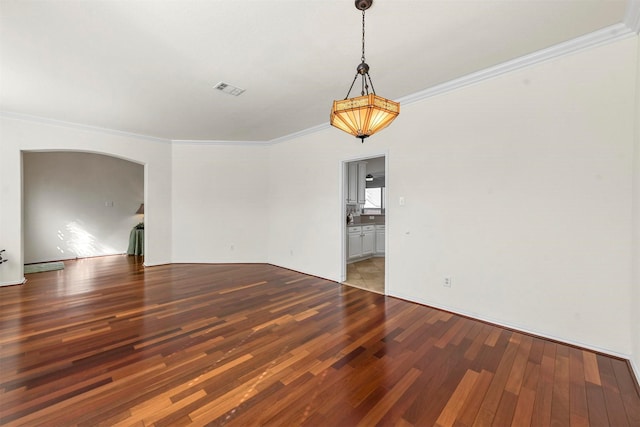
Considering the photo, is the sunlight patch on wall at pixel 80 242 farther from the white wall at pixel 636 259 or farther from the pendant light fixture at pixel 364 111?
the white wall at pixel 636 259

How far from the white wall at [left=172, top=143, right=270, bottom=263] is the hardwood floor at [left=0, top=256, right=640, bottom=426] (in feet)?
8.53

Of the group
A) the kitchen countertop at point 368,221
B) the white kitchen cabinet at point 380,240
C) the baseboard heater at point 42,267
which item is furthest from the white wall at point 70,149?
the white kitchen cabinet at point 380,240

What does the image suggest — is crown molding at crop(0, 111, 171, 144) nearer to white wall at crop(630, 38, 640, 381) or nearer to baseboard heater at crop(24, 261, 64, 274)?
baseboard heater at crop(24, 261, 64, 274)

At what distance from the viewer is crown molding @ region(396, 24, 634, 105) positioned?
7.52ft

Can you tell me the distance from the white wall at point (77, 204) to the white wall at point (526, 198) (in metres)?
7.41

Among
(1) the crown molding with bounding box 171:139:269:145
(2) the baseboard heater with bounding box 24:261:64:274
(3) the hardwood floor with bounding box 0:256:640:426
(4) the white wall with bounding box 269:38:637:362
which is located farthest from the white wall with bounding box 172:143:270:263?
(4) the white wall with bounding box 269:38:637:362

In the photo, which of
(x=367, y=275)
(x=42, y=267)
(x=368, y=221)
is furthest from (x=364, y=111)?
(x=42, y=267)

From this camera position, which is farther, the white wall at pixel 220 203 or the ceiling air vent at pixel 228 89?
the white wall at pixel 220 203

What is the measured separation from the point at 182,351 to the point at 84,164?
7055 mm

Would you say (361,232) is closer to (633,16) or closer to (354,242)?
(354,242)

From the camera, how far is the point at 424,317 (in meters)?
3.12

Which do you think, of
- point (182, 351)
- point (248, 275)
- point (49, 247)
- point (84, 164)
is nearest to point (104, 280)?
point (248, 275)

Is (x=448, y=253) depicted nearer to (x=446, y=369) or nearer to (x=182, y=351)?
(x=446, y=369)

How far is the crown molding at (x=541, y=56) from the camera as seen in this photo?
2.29m
